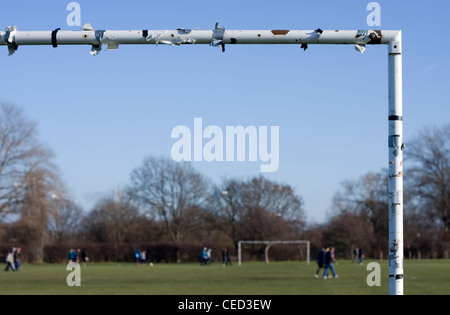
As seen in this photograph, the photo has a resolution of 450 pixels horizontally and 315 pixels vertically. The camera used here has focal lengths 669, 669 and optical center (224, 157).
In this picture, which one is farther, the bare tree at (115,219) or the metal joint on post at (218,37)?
the bare tree at (115,219)

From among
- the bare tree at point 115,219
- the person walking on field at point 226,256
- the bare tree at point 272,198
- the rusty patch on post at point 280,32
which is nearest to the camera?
the rusty patch on post at point 280,32

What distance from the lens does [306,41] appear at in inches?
276

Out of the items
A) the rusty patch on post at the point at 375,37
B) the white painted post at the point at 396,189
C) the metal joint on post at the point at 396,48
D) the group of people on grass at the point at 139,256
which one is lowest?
the group of people on grass at the point at 139,256

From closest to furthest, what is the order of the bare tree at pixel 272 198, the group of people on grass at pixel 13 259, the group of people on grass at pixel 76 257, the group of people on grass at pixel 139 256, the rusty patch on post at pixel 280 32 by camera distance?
the rusty patch on post at pixel 280 32
the group of people on grass at pixel 13 259
the group of people on grass at pixel 76 257
the group of people on grass at pixel 139 256
the bare tree at pixel 272 198

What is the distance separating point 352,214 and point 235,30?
3245 inches

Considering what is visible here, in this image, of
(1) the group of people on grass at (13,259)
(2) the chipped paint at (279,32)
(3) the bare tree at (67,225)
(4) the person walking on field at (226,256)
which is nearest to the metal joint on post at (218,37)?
(2) the chipped paint at (279,32)

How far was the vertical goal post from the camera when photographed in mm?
6773

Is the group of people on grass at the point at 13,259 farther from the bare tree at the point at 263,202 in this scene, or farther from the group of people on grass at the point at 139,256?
the bare tree at the point at 263,202

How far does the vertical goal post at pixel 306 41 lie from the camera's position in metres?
6.77

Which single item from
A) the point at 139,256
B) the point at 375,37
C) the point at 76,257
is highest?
the point at 375,37

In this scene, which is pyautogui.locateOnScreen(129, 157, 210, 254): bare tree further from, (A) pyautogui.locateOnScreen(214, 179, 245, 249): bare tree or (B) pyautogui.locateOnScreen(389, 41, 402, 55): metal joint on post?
(B) pyautogui.locateOnScreen(389, 41, 402, 55): metal joint on post

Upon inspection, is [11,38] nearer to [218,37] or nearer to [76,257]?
[218,37]

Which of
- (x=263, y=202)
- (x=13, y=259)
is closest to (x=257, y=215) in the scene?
(x=263, y=202)
